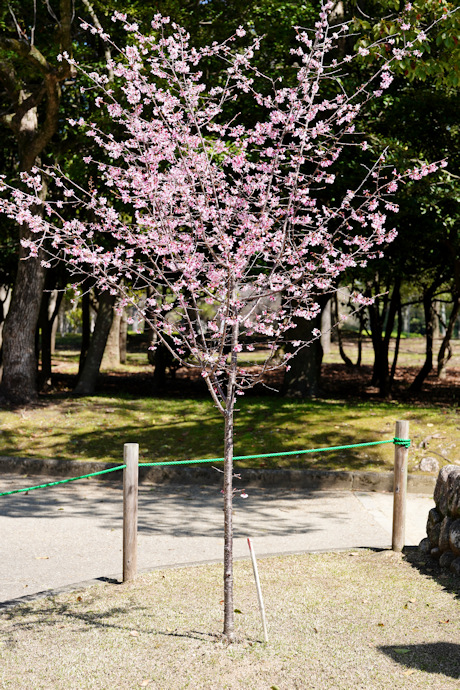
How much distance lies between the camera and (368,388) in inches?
920

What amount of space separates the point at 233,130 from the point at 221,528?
4531 mm

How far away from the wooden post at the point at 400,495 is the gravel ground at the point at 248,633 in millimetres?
495

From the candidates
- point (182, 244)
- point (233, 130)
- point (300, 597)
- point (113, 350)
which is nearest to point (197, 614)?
point (300, 597)

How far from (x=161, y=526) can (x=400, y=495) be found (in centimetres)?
281

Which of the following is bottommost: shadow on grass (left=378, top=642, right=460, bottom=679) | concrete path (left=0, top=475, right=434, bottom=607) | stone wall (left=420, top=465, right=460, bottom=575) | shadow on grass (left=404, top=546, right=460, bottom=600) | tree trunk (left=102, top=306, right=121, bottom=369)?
concrete path (left=0, top=475, right=434, bottom=607)

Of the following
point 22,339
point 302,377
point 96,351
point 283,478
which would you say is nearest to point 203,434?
point 283,478

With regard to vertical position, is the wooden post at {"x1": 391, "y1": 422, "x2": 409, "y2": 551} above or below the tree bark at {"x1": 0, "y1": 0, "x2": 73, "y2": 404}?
below

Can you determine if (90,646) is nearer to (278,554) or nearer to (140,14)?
(278,554)

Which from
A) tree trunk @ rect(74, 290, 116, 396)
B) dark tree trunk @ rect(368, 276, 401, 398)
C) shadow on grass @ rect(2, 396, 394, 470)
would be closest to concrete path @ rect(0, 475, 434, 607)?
shadow on grass @ rect(2, 396, 394, 470)

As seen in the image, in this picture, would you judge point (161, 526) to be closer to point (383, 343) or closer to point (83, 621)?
point (83, 621)

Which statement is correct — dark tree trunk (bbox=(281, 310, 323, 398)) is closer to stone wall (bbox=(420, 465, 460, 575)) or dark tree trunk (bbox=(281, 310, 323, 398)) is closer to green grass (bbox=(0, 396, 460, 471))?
green grass (bbox=(0, 396, 460, 471))

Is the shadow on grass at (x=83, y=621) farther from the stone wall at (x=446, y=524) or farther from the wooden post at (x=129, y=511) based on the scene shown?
the stone wall at (x=446, y=524)

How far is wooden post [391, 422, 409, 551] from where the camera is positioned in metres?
7.24

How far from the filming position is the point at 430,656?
4.88m
